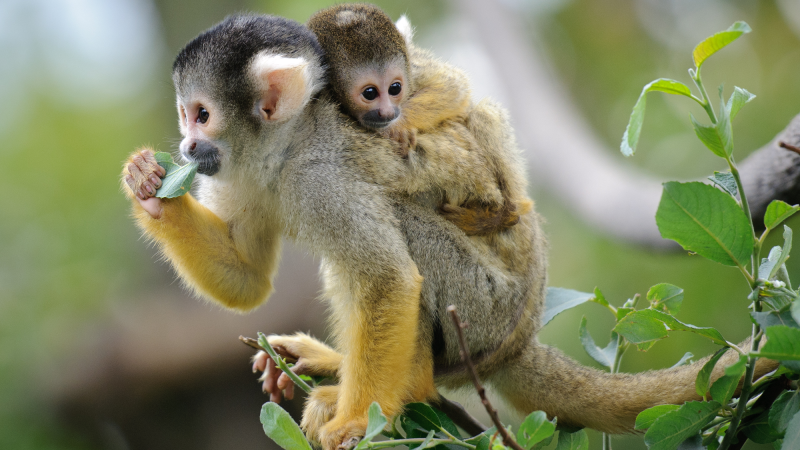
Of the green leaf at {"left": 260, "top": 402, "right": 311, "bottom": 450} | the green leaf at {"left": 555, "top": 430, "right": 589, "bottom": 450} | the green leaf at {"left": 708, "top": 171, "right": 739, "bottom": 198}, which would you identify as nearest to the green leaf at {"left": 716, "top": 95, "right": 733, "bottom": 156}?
the green leaf at {"left": 708, "top": 171, "right": 739, "bottom": 198}

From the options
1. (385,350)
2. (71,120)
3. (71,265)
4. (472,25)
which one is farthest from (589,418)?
(71,120)

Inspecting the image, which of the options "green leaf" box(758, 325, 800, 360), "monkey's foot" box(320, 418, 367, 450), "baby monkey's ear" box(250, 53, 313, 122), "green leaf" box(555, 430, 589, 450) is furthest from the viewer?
"baby monkey's ear" box(250, 53, 313, 122)

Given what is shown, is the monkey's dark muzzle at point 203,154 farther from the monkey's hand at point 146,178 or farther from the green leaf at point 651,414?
the green leaf at point 651,414

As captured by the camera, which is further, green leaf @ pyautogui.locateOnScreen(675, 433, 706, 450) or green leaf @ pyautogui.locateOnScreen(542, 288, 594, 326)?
green leaf @ pyautogui.locateOnScreen(542, 288, 594, 326)

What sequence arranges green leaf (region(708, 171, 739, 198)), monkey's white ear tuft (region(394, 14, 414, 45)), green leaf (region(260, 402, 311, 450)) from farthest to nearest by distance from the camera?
monkey's white ear tuft (region(394, 14, 414, 45)) → green leaf (region(708, 171, 739, 198)) → green leaf (region(260, 402, 311, 450))

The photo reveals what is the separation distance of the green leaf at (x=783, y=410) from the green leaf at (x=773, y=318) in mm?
131

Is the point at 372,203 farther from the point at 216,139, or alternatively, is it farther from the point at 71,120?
the point at 71,120

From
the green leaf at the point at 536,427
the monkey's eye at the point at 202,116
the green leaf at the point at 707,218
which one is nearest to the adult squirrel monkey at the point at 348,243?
the monkey's eye at the point at 202,116

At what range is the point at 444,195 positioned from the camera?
2.13m

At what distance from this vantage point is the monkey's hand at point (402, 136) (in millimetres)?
2061

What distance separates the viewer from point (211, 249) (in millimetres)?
2111

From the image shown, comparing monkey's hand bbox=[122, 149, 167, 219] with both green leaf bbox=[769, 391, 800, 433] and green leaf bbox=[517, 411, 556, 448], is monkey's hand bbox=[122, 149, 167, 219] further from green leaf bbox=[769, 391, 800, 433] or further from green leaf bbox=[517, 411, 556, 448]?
green leaf bbox=[769, 391, 800, 433]

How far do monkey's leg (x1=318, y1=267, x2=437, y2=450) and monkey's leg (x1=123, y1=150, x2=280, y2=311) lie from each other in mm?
539

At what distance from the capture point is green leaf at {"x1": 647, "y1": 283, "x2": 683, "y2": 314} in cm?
152
